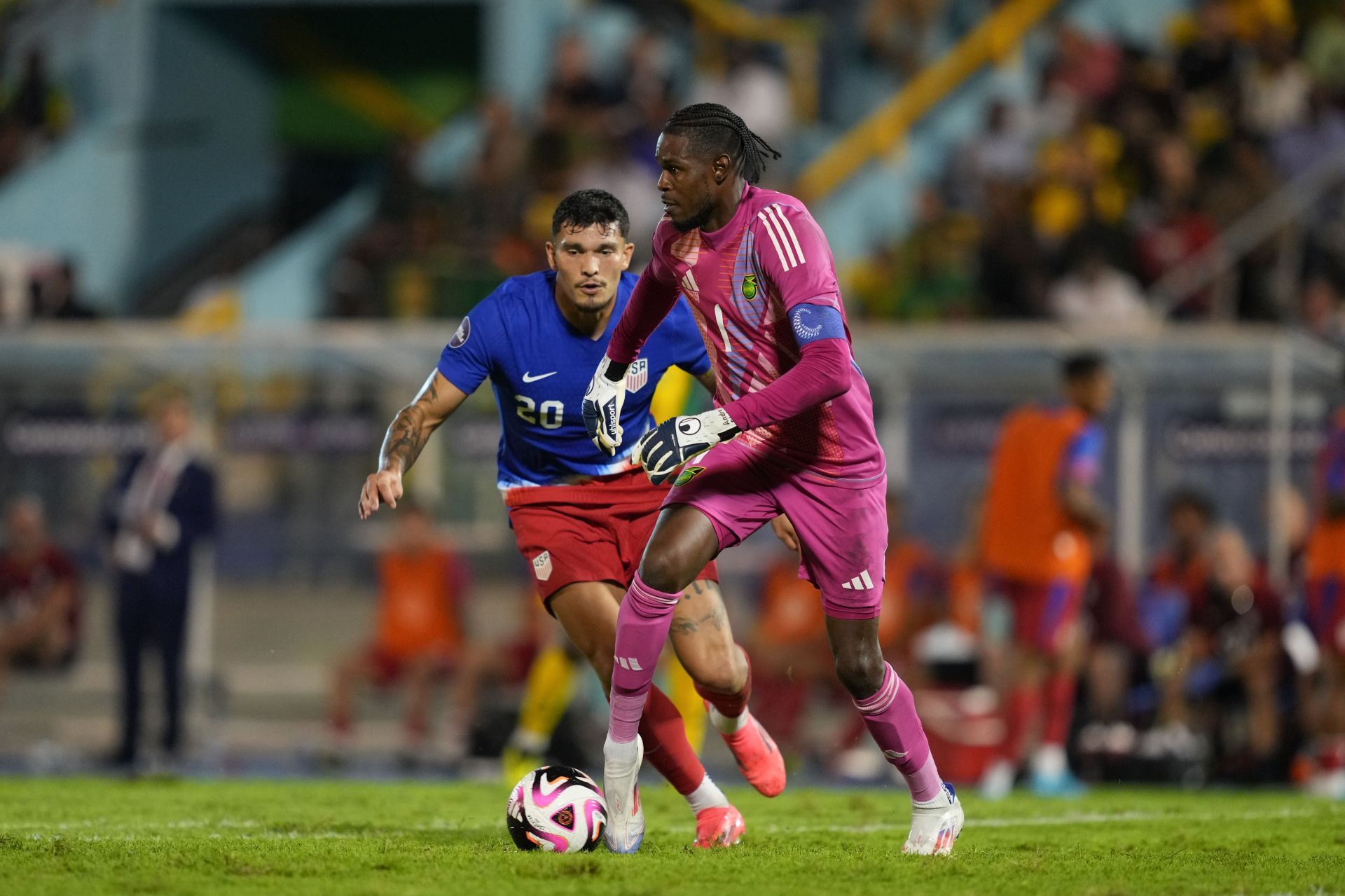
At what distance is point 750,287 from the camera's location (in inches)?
246

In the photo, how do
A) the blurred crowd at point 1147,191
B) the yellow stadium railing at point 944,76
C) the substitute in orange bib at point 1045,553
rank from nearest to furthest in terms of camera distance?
the substitute in orange bib at point 1045,553, the blurred crowd at point 1147,191, the yellow stadium railing at point 944,76

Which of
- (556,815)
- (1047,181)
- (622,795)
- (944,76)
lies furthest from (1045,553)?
(944,76)

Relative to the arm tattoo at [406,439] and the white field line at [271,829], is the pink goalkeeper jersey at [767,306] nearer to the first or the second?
the arm tattoo at [406,439]

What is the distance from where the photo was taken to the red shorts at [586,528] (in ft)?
22.8

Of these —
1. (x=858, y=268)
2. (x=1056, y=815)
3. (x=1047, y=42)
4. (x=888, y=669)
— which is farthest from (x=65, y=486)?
(x=1047, y=42)

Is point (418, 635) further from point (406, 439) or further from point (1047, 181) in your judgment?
point (1047, 181)

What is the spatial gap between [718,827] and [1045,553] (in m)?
4.53

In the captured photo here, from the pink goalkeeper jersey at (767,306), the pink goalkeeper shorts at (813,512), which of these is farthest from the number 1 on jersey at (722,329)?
the pink goalkeeper shorts at (813,512)

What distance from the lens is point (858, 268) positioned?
55.0ft

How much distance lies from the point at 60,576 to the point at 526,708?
3.67m

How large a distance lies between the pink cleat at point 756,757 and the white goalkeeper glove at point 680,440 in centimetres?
142

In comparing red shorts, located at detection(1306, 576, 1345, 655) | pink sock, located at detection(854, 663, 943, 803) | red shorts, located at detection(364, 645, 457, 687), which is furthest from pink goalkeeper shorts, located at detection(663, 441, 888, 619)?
red shorts, located at detection(364, 645, 457, 687)

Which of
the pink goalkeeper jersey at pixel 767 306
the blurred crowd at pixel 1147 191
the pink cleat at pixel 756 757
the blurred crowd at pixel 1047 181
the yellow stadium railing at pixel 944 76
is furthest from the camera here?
the yellow stadium railing at pixel 944 76

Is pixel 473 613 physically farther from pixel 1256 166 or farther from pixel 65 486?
pixel 1256 166
